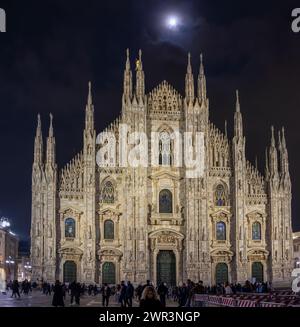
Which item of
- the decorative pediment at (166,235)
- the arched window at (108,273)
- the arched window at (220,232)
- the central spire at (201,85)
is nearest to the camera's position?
the arched window at (108,273)

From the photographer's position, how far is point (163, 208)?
194 ft

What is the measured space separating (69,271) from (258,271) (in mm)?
15932

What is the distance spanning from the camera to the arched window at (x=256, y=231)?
5984 cm

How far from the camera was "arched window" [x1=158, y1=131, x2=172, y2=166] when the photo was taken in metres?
59.5

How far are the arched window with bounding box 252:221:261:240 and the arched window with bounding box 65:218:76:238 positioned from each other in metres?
15.2

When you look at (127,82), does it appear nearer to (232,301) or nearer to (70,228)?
(70,228)

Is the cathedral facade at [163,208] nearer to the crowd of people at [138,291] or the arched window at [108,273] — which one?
the arched window at [108,273]

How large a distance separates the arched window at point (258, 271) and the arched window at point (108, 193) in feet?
43.7

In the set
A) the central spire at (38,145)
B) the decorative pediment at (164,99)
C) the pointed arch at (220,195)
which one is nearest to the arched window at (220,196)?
the pointed arch at (220,195)

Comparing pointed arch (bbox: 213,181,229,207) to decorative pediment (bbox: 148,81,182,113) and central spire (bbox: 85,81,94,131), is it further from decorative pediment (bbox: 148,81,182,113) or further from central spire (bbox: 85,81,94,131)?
central spire (bbox: 85,81,94,131)

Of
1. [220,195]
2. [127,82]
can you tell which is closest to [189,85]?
[127,82]
